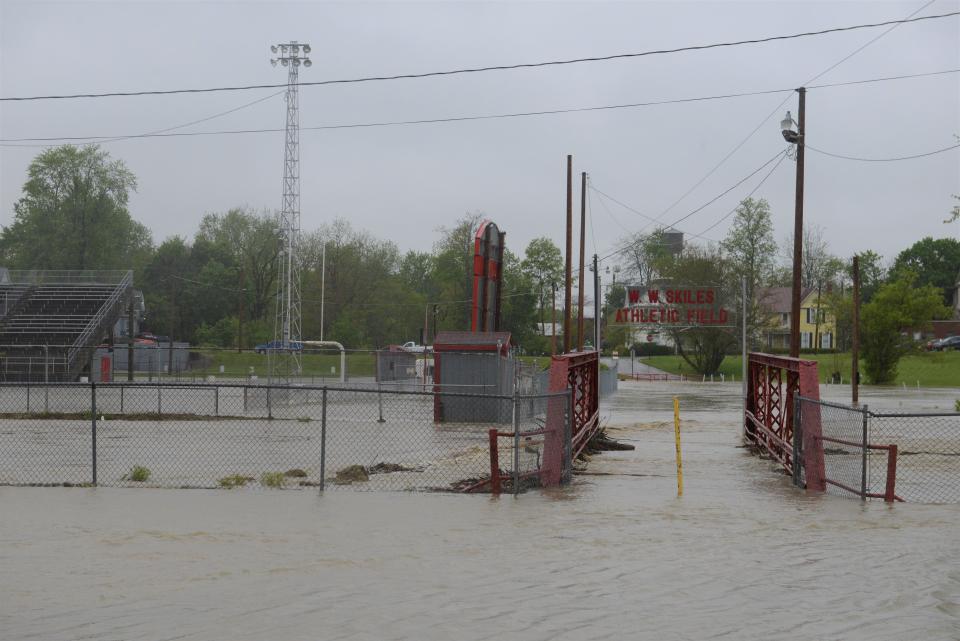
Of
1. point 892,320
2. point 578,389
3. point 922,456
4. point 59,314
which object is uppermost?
point 892,320

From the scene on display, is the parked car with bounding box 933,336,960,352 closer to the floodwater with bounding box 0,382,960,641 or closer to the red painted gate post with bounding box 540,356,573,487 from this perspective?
the red painted gate post with bounding box 540,356,573,487

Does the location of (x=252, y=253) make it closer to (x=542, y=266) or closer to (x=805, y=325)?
(x=542, y=266)

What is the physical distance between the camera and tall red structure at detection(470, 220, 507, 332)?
117 feet

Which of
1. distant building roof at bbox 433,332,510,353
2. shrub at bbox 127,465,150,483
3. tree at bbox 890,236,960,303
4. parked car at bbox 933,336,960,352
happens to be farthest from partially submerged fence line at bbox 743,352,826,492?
tree at bbox 890,236,960,303

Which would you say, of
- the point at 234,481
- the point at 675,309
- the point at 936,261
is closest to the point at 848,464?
the point at 234,481

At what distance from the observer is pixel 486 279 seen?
1416 inches

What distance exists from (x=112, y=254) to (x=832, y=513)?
313 feet

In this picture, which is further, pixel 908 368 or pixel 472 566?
pixel 908 368

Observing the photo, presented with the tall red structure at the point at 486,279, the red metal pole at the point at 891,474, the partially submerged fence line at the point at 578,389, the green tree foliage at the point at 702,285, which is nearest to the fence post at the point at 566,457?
the partially submerged fence line at the point at 578,389

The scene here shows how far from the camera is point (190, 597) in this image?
25.6ft

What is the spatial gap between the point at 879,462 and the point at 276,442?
12440 millimetres

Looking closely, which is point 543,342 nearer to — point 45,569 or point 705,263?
point 705,263

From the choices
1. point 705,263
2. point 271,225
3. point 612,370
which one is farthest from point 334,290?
point 612,370

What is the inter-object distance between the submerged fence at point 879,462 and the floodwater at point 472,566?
0.70 metres
